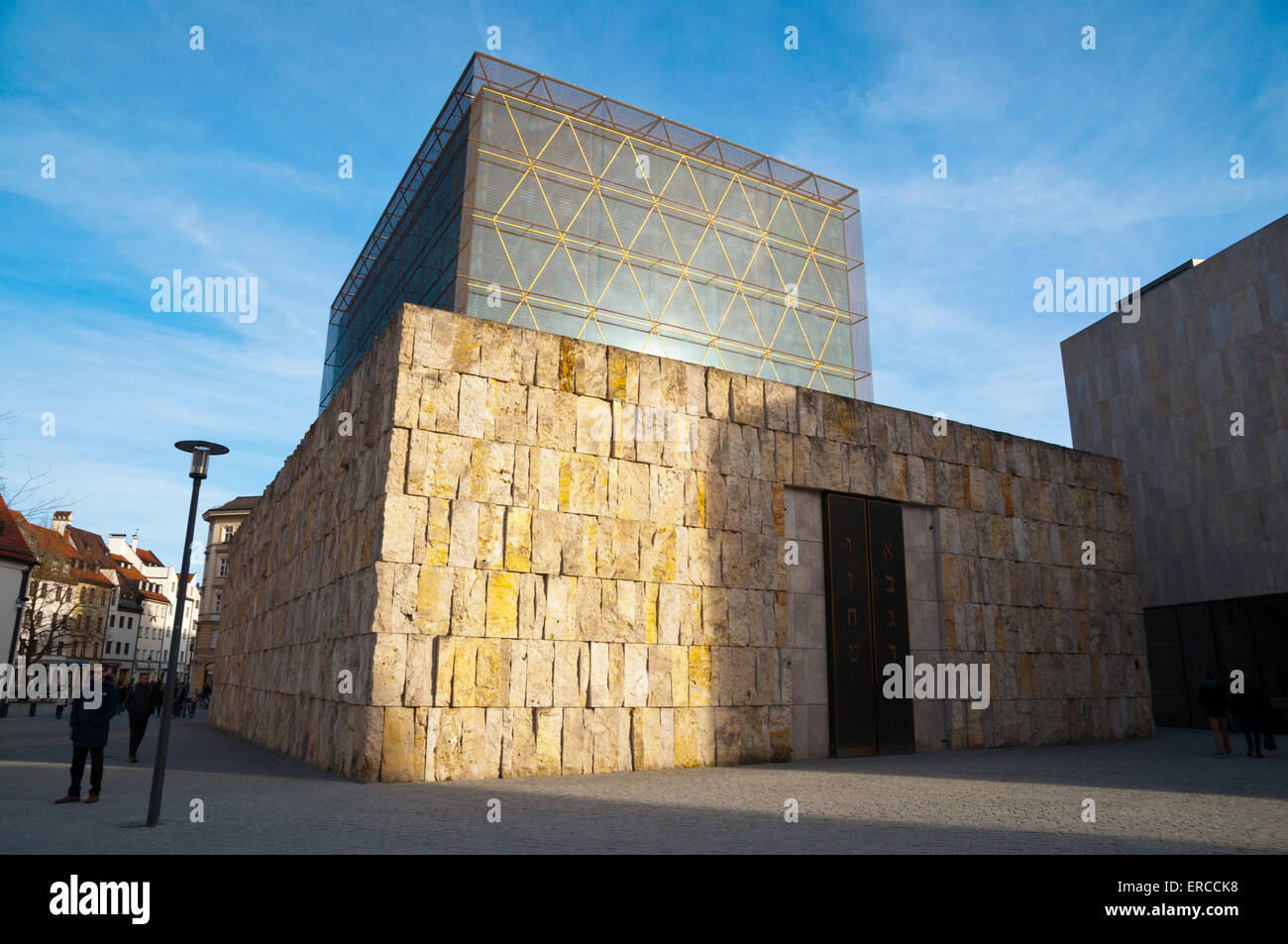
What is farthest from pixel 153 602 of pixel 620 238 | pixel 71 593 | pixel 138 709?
pixel 138 709

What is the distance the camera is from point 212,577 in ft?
218

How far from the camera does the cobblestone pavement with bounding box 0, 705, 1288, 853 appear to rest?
23.6ft

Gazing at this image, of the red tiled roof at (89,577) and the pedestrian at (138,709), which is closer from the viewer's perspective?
the pedestrian at (138,709)

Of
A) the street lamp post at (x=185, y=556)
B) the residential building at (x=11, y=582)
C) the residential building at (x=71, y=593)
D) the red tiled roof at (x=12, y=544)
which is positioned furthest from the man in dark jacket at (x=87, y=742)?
the residential building at (x=71, y=593)

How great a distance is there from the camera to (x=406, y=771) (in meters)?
11.7

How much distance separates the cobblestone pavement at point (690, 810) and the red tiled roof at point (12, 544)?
86.9 feet

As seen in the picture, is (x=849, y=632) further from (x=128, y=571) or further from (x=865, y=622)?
(x=128, y=571)

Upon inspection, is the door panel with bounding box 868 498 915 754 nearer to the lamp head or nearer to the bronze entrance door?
the bronze entrance door

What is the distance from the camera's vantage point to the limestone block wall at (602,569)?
1254 cm

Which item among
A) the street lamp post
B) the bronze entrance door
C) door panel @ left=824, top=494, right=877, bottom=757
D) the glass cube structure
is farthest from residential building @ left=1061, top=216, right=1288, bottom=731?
the street lamp post

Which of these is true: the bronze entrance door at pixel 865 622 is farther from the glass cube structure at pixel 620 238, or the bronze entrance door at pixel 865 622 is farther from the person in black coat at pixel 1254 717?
the glass cube structure at pixel 620 238

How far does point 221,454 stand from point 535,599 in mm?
5439
